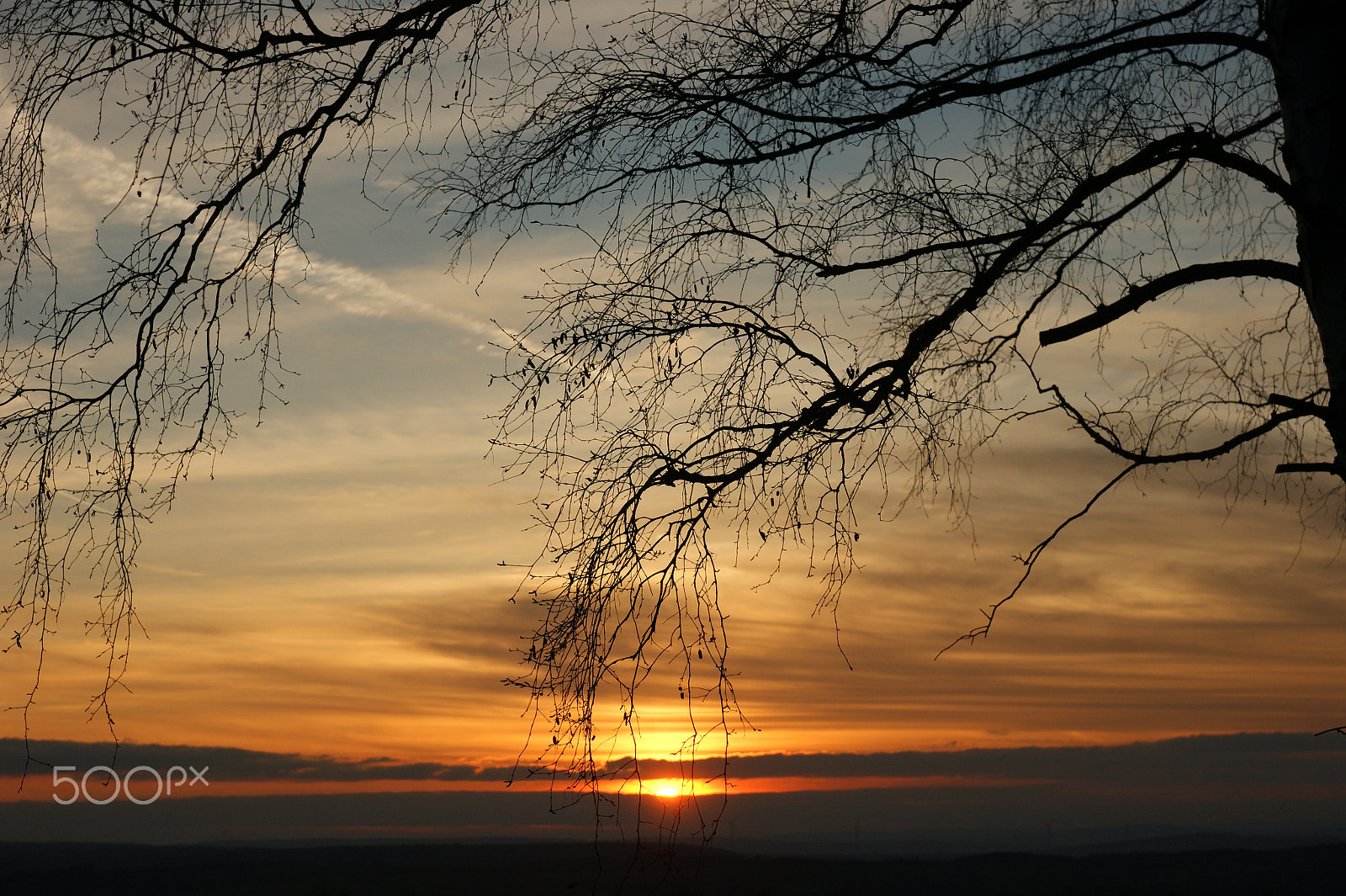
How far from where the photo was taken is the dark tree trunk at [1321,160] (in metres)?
4.29

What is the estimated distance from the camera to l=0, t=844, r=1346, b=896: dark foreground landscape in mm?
118062

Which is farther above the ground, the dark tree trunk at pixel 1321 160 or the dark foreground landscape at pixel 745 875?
the dark tree trunk at pixel 1321 160

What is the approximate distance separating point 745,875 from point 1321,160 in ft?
420

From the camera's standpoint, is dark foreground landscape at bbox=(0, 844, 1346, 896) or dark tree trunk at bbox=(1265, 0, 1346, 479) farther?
dark foreground landscape at bbox=(0, 844, 1346, 896)

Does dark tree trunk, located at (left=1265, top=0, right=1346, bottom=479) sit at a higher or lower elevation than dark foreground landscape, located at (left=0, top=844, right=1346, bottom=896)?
higher

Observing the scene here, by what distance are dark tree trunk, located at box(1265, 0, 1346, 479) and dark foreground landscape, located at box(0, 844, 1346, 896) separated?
105 metres

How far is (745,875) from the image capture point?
121 metres

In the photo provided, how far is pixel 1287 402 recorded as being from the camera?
479 centimetres

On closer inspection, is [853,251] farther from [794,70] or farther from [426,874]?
[426,874]

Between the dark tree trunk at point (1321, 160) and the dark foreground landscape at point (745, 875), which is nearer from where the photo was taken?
the dark tree trunk at point (1321, 160)

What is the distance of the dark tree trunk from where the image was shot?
169 inches

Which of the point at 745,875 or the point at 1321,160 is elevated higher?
the point at 1321,160

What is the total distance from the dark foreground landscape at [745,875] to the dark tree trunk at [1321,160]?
105 meters

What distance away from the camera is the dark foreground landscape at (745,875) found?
118 metres
